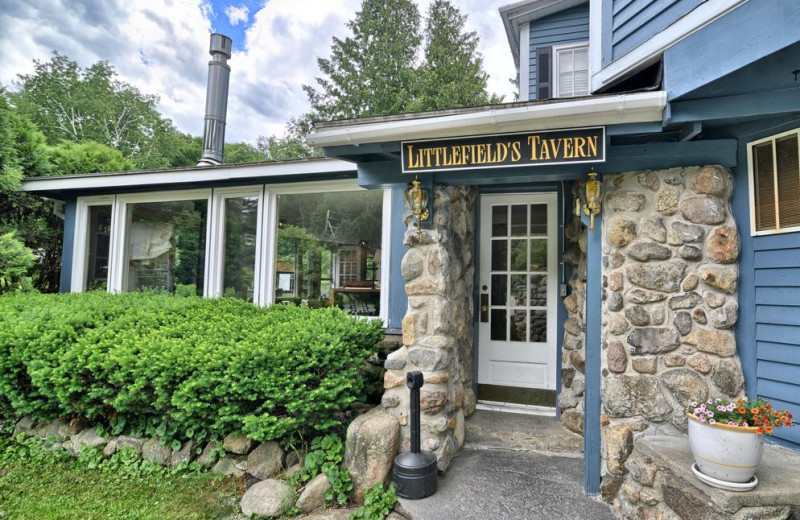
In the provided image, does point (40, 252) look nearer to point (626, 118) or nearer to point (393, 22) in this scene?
point (626, 118)

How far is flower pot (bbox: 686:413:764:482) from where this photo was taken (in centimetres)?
178

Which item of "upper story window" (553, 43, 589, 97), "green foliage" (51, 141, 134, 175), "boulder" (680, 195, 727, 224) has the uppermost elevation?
"upper story window" (553, 43, 589, 97)

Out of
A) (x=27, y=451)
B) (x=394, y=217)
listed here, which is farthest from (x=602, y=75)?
(x=27, y=451)

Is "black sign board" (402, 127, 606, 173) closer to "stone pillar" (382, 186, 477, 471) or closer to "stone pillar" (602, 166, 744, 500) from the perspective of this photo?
"stone pillar" (382, 186, 477, 471)

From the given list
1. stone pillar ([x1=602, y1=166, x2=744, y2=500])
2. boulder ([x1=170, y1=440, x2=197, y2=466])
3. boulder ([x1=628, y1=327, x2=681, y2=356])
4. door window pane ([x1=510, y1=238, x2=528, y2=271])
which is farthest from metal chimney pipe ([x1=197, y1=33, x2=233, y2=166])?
boulder ([x1=628, y1=327, x2=681, y2=356])

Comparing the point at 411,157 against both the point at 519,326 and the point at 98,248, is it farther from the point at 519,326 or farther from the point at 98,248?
the point at 98,248

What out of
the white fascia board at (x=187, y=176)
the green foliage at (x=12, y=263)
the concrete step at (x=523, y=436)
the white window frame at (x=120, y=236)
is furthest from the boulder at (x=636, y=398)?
the green foliage at (x=12, y=263)

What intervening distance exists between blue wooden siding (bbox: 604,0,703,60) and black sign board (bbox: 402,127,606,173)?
1.16 metres

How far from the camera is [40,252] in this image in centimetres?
634

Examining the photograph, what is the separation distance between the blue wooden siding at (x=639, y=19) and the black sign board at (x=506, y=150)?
116cm

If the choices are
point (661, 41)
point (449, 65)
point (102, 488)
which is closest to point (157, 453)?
point (102, 488)

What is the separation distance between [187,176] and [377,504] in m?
Result: 4.16

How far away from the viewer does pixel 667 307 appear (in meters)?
2.43

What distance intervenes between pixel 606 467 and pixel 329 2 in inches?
774
